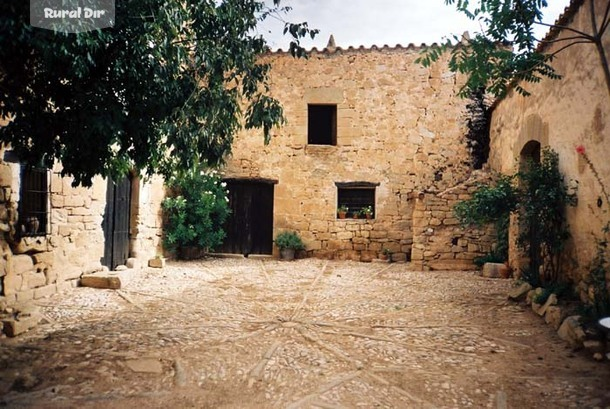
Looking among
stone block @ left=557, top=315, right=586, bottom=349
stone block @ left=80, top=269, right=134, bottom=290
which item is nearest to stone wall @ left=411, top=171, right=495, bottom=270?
stone block @ left=557, top=315, right=586, bottom=349

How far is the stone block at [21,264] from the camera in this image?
4.71m

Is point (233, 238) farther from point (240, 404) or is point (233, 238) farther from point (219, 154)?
point (240, 404)

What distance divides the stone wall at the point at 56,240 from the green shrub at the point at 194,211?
3.30 ft

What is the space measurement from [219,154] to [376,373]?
2321mm

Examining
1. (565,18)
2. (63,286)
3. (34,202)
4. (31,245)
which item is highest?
(565,18)

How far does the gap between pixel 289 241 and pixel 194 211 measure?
2.40m

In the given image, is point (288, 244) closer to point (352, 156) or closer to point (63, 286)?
point (352, 156)

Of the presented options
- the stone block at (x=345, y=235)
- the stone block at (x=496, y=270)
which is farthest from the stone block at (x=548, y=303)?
the stone block at (x=345, y=235)

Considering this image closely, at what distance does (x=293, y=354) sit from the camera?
135 inches

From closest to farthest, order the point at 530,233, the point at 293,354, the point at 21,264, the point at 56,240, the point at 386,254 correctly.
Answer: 1. the point at 293,354
2. the point at 21,264
3. the point at 56,240
4. the point at 530,233
5. the point at 386,254

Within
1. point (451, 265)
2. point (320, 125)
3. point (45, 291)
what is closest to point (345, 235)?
point (451, 265)

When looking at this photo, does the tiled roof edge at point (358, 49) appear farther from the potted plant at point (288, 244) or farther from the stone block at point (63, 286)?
the stone block at point (63, 286)
